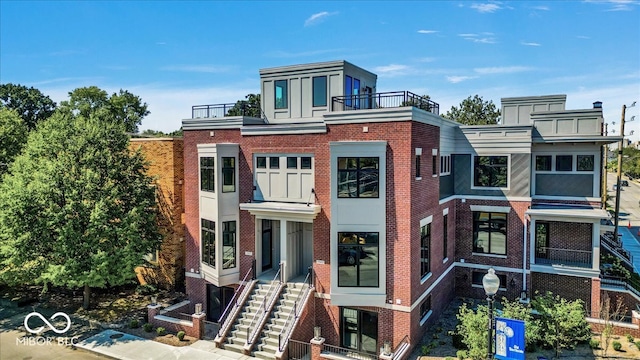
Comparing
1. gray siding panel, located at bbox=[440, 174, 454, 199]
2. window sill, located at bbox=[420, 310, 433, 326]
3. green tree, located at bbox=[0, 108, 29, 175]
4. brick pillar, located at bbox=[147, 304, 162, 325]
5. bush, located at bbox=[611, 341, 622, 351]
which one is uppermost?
green tree, located at bbox=[0, 108, 29, 175]

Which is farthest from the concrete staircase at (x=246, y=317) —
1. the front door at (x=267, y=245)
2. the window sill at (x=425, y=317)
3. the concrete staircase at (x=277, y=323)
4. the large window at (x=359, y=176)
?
the window sill at (x=425, y=317)

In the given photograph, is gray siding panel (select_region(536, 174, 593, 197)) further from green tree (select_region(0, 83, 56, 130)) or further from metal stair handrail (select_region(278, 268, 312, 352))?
green tree (select_region(0, 83, 56, 130))

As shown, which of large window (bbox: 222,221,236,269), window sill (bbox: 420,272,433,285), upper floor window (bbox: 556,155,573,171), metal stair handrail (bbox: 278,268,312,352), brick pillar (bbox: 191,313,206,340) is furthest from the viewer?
upper floor window (bbox: 556,155,573,171)

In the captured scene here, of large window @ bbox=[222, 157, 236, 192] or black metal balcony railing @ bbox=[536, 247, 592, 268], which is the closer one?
large window @ bbox=[222, 157, 236, 192]

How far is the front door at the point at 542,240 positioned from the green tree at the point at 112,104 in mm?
48376

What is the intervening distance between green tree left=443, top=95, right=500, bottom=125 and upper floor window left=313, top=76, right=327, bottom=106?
27005 millimetres

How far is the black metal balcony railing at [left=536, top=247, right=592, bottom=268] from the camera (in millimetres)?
20305

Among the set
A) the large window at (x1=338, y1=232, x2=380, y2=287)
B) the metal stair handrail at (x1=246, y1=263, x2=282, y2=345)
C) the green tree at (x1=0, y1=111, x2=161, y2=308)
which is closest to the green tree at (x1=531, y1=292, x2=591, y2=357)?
the large window at (x1=338, y1=232, x2=380, y2=287)

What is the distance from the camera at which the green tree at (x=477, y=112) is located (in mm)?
41812

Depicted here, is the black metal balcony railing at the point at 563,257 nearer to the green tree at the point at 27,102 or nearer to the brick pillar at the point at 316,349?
the brick pillar at the point at 316,349

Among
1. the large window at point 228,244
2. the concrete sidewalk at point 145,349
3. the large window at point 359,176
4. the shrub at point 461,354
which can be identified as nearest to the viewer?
the shrub at point 461,354

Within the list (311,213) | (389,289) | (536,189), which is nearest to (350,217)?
(311,213)

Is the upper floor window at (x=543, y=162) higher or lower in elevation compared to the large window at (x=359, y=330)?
higher

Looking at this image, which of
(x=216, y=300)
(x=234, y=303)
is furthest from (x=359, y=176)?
(x=216, y=300)
